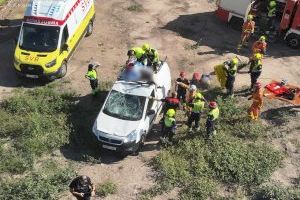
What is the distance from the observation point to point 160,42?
2241cm

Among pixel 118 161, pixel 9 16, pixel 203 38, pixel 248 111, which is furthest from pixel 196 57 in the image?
pixel 9 16

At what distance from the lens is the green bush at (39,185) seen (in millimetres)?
14180

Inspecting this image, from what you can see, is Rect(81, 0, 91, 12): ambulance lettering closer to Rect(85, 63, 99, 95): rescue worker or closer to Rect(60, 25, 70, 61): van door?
Rect(60, 25, 70, 61): van door

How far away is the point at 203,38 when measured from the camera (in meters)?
22.8

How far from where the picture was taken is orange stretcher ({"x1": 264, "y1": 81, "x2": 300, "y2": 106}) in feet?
58.7

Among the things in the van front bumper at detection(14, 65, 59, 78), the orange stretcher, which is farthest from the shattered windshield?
the orange stretcher

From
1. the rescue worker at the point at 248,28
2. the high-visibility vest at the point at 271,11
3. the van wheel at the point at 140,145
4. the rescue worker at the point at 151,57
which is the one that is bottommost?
the van wheel at the point at 140,145

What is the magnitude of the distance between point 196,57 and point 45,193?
1027 centimetres

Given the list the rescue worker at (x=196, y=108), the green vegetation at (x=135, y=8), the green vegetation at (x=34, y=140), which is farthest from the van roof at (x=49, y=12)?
the rescue worker at (x=196, y=108)

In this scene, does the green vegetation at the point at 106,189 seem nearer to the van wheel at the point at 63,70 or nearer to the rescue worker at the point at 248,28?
the van wheel at the point at 63,70

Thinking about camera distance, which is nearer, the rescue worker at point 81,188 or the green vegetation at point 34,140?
the rescue worker at point 81,188

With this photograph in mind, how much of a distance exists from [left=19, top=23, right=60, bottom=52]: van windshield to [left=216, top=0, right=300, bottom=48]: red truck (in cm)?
885

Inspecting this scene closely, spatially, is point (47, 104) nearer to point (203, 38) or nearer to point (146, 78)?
point (146, 78)

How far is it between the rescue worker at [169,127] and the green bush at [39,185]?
3471mm
